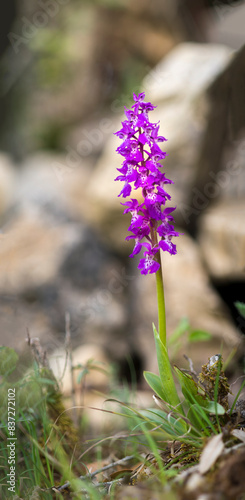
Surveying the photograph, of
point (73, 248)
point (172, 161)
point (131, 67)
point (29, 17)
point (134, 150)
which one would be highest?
point (29, 17)

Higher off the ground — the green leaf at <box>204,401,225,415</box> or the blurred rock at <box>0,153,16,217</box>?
the blurred rock at <box>0,153,16,217</box>

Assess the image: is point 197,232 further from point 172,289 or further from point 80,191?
point 80,191

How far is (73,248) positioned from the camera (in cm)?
333

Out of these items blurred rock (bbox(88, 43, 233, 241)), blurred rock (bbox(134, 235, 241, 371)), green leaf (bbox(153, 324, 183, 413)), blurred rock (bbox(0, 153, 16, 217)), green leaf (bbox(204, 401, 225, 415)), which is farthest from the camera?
blurred rock (bbox(0, 153, 16, 217))

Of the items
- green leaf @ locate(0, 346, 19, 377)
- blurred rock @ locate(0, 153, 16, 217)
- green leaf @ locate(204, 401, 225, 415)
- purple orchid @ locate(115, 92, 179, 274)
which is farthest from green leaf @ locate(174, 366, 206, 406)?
blurred rock @ locate(0, 153, 16, 217)

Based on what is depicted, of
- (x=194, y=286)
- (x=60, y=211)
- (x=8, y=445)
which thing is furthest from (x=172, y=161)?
(x=8, y=445)

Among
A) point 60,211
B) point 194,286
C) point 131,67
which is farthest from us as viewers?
point 131,67

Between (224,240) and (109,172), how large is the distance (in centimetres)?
115

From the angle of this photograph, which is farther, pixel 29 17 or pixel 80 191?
pixel 29 17

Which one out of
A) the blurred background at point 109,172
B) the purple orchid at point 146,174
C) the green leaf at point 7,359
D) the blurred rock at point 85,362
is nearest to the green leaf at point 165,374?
the purple orchid at point 146,174

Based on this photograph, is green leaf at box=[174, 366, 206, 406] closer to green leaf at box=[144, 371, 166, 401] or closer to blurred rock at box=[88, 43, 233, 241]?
green leaf at box=[144, 371, 166, 401]

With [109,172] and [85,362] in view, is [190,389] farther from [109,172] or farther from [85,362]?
[109,172]

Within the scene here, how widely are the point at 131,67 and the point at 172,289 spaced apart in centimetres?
297

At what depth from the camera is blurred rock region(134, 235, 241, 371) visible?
2.54 m
